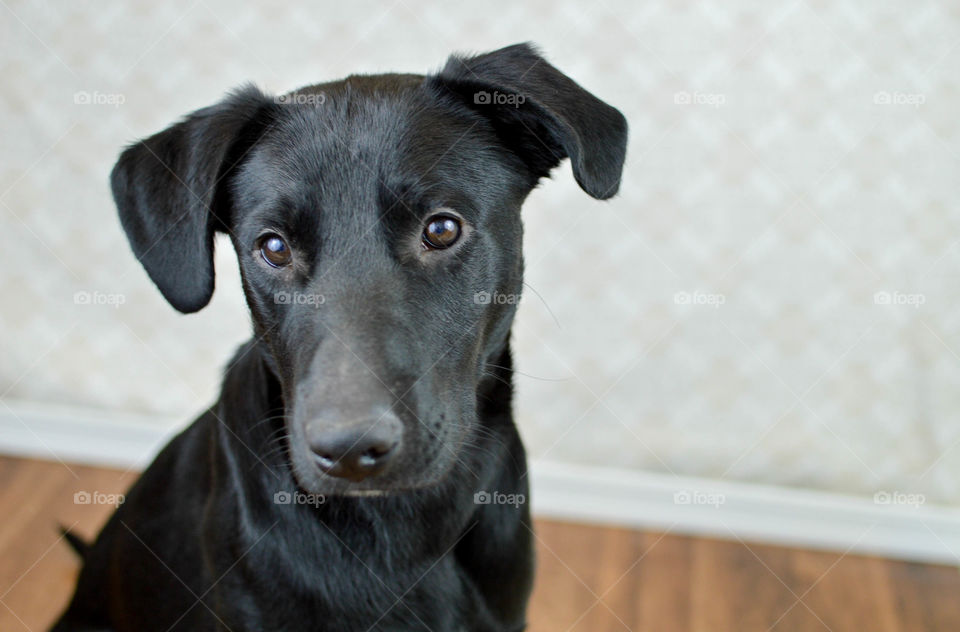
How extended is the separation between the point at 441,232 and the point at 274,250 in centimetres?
27

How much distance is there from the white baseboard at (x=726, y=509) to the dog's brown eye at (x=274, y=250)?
155 cm

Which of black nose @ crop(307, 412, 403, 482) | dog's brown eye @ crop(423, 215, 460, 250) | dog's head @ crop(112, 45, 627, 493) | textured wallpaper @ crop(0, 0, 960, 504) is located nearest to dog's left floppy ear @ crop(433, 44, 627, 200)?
dog's head @ crop(112, 45, 627, 493)

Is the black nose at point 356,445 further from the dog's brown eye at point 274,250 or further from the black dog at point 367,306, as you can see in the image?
the dog's brown eye at point 274,250

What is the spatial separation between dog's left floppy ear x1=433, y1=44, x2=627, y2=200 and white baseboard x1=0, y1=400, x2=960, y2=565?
4.86ft

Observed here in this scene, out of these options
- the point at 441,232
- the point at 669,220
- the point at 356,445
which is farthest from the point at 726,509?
the point at 356,445

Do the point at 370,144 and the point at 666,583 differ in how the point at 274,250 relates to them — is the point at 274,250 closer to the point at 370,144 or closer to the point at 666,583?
the point at 370,144

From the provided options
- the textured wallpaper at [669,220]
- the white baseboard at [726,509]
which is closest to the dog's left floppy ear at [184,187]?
the textured wallpaper at [669,220]

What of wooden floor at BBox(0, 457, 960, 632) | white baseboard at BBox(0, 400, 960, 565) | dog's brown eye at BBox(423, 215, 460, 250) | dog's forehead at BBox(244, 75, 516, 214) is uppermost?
dog's forehead at BBox(244, 75, 516, 214)

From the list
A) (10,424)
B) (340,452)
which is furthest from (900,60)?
(10,424)

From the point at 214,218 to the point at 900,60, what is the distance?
5.83 feet

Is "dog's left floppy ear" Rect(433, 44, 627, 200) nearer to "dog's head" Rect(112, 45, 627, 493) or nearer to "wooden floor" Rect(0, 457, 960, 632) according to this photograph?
"dog's head" Rect(112, 45, 627, 493)

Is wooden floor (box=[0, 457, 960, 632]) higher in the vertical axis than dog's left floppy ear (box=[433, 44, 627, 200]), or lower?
lower

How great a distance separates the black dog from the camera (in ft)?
4.42

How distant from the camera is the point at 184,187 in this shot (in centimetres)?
144
